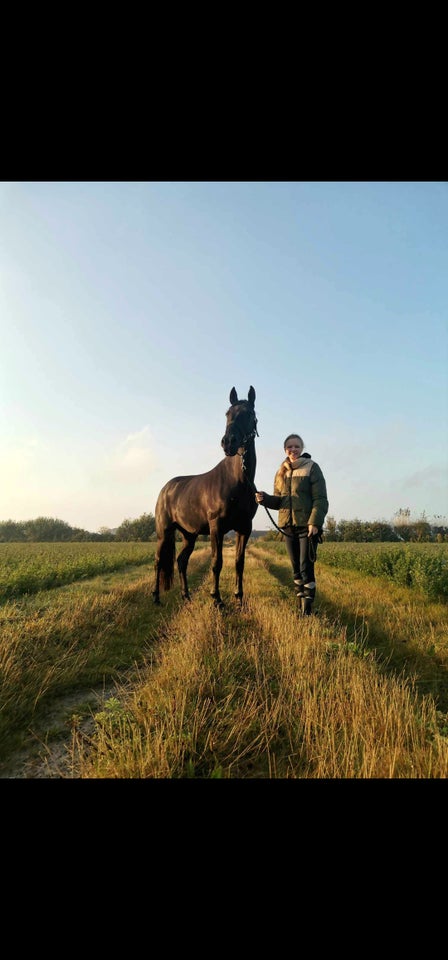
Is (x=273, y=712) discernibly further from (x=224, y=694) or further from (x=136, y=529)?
(x=136, y=529)

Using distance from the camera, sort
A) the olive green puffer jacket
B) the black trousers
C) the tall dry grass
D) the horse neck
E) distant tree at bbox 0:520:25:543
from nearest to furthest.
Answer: the tall dry grass → the olive green puffer jacket → the black trousers → the horse neck → distant tree at bbox 0:520:25:543

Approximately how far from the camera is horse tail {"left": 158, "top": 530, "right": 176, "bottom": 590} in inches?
341

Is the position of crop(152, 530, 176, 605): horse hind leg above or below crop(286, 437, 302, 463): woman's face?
below

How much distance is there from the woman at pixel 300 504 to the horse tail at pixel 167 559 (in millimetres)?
3904

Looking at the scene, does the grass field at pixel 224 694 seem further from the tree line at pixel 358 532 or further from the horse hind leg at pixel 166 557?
the tree line at pixel 358 532

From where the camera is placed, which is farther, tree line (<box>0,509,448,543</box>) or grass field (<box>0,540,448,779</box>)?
tree line (<box>0,509,448,543</box>)

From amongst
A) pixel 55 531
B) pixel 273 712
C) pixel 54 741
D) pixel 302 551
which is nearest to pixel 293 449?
pixel 302 551

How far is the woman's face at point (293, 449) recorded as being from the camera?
5.37 meters

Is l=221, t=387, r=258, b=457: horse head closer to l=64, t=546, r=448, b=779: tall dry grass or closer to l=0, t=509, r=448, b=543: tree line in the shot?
l=64, t=546, r=448, b=779: tall dry grass

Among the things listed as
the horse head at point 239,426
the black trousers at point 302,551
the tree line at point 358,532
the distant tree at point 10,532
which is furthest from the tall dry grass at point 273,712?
the distant tree at point 10,532

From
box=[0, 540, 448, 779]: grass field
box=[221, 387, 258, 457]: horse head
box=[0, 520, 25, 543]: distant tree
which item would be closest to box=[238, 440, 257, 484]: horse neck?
Answer: box=[221, 387, 258, 457]: horse head
